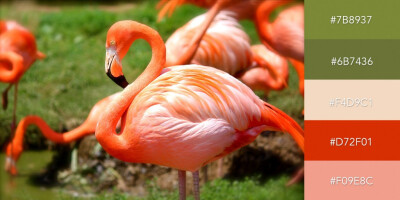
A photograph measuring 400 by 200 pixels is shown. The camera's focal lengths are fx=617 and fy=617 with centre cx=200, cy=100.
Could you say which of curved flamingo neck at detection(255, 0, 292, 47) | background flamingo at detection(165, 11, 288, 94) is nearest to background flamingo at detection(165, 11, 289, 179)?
background flamingo at detection(165, 11, 288, 94)

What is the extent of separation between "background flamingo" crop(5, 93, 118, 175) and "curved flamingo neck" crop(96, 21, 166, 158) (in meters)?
1.30

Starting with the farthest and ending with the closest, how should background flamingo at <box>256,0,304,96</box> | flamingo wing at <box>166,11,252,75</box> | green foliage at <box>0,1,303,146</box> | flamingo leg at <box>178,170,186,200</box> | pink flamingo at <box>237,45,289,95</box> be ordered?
green foliage at <box>0,1,303,146</box> → pink flamingo at <box>237,45,289,95</box> → background flamingo at <box>256,0,304,96</box> → flamingo wing at <box>166,11,252,75</box> → flamingo leg at <box>178,170,186,200</box>

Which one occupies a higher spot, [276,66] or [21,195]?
[276,66]

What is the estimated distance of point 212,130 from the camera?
9.50 feet

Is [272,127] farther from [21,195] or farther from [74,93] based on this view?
[74,93]

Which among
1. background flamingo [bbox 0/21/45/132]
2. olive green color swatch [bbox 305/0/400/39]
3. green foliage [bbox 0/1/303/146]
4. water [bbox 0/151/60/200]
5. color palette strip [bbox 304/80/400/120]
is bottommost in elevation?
water [bbox 0/151/60/200]

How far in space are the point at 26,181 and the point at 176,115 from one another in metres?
2.55

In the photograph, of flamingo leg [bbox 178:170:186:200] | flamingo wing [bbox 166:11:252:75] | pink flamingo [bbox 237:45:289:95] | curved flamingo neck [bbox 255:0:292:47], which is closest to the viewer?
flamingo leg [bbox 178:170:186:200]

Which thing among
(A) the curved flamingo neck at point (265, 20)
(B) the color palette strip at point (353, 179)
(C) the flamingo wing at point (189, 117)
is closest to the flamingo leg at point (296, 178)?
(A) the curved flamingo neck at point (265, 20)

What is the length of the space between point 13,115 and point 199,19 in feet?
6.29

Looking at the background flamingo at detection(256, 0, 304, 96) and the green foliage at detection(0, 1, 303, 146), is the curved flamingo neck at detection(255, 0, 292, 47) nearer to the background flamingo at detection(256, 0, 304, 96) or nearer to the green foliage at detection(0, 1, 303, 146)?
the background flamingo at detection(256, 0, 304, 96)

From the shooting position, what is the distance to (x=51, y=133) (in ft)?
15.1

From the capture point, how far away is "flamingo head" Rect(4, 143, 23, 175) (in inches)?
194

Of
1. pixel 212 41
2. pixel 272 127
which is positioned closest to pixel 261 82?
pixel 212 41
